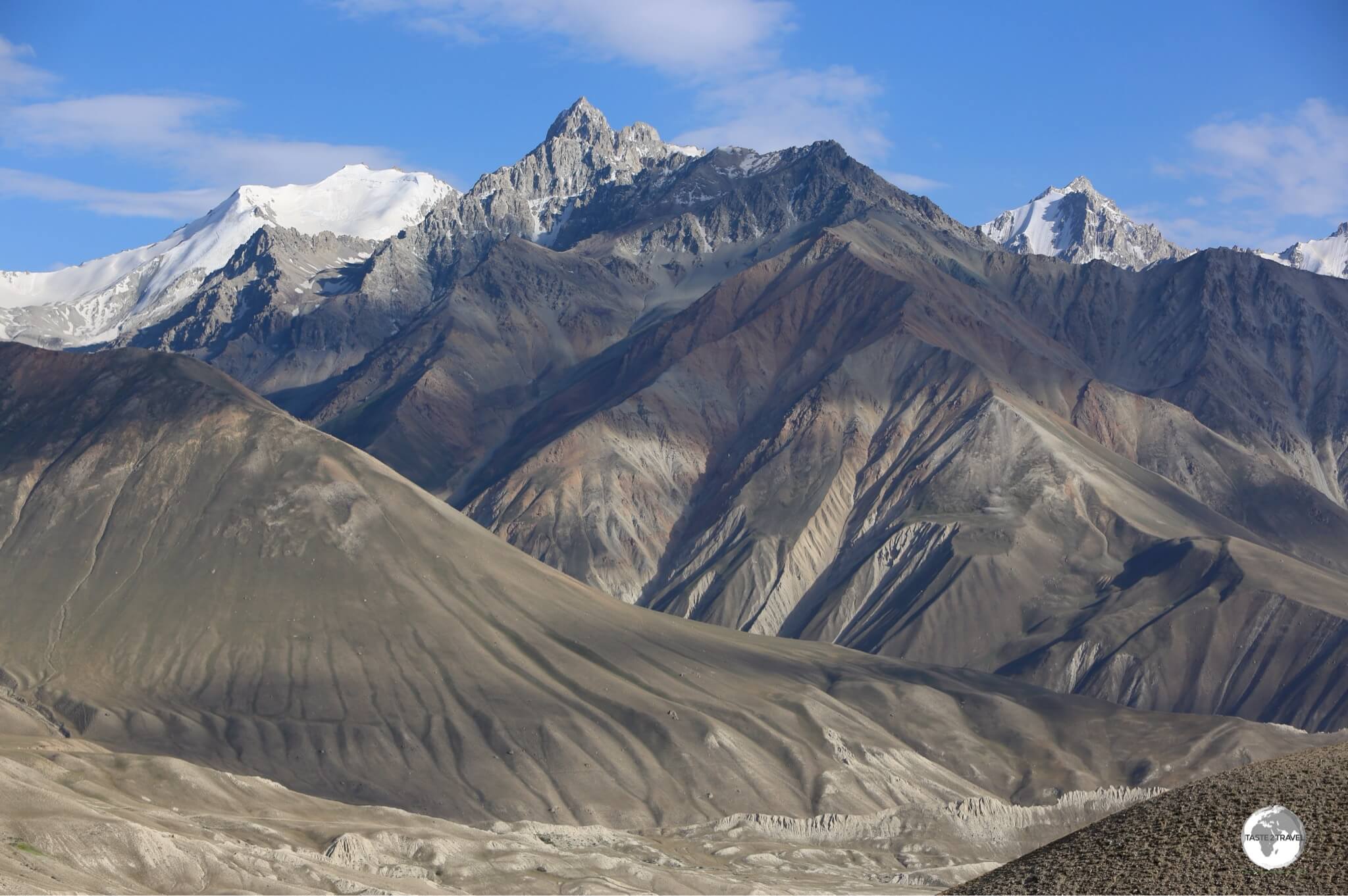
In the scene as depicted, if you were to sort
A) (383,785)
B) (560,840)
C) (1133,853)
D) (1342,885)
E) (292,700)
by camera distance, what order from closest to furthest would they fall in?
1. (1342,885)
2. (1133,853)
3. (560,840)
4. (383,785)
5. (292,700)

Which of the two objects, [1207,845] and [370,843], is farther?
[370,843]

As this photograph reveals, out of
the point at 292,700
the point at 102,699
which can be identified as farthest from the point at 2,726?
the point at 292,700

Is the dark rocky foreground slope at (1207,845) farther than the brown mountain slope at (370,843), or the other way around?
the brown mountain slope at (370,843)

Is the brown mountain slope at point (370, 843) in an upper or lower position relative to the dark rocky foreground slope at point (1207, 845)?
lower

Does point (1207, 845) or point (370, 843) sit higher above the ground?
point (1207, 845)

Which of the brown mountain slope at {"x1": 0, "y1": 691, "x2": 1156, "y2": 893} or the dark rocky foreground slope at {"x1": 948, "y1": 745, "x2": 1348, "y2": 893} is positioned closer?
the dark rocky foreground slope at {"x1": 948, "y1": 745, "x2": 1348, "y2": 893}

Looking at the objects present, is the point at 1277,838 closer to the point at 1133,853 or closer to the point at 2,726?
the point at 1133,853

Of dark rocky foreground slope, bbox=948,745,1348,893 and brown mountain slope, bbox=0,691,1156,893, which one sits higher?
dark rocky foreground slope, bbox=948,745,1348,893

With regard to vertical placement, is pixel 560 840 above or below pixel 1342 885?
below
